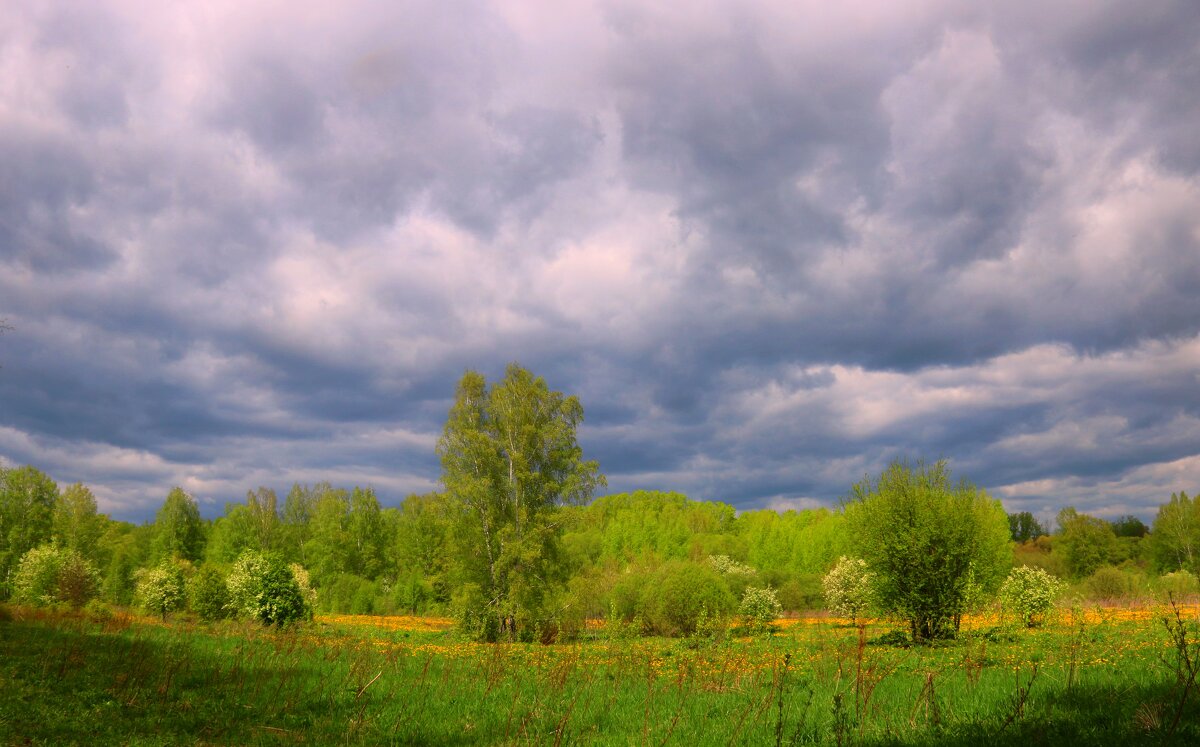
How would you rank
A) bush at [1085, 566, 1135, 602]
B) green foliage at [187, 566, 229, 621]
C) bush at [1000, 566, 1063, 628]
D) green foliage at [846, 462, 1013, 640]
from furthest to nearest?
bush at [1085, 566, 1135, 602]
green foliage at [187, 566, 229, 621]
bush at [1000, 566, 1063, 628]
green foliage at [846, 462, 1013, 640]

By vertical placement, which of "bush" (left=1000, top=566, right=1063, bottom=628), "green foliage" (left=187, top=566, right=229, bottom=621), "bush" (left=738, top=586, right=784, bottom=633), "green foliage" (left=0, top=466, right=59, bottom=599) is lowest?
"bush" (left=738, top=586, right=784, bottom=633)

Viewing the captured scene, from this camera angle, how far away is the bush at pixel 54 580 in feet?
122

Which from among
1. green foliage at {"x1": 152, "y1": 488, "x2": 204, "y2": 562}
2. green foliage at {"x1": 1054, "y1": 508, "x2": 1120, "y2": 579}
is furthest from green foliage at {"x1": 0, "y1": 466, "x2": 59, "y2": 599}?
green foliage at {"x1": 1054, "y1": 508, "x2": 1120, "y2": 579}

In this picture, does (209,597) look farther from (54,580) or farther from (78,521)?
(78,521)

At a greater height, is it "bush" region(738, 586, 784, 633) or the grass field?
the grass field

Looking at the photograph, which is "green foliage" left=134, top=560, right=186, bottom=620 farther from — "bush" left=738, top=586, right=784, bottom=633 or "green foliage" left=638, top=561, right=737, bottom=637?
"bush" left=738, top=586, right=784, bottom=633

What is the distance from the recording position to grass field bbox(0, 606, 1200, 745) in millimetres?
7562

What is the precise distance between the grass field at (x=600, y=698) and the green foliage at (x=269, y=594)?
12360 mm

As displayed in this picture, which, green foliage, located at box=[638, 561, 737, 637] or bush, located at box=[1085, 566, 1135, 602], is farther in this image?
bush, located at box=[1085, 566, 1135, 602]

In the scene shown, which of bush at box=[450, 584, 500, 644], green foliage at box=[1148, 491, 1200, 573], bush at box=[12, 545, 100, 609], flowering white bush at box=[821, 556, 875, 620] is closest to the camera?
bush at box=[450, 584, 500, 644]

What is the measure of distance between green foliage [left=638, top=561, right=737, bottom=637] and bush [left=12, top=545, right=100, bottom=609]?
2989cm

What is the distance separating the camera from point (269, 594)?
98.4ft

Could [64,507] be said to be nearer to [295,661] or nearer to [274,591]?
[274,591]

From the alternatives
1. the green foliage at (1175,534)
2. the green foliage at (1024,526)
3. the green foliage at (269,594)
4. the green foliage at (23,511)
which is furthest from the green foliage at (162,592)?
the green foliage at (1024,526)
